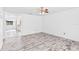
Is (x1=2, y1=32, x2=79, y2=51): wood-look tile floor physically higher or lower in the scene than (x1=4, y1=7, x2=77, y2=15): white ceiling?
lower

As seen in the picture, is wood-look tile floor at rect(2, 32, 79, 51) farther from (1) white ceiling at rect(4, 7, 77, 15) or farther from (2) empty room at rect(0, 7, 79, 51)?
(1) white ceiling at rect(4, 7, 77, 15)

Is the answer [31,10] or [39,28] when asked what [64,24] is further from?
[31,10]

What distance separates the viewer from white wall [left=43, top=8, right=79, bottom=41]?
1.37m

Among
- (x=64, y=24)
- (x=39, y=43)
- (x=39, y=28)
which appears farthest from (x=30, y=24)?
(x=64, y=24)

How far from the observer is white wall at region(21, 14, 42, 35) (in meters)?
1.37

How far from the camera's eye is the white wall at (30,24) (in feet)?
4.48

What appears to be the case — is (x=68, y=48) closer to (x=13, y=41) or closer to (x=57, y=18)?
(x=57, y=18)

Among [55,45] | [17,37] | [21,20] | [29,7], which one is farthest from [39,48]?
[29,7]

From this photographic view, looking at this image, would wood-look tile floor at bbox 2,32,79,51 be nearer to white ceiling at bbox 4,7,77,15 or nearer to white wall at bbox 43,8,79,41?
white wall at bbox 43,8,79,41

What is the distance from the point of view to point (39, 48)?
4.45 ft

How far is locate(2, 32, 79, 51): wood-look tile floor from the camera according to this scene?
135cm

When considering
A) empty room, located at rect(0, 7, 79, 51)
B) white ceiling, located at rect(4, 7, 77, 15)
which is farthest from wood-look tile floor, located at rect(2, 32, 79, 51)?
white ceiling, located at rect(4, 7, 77, 15)

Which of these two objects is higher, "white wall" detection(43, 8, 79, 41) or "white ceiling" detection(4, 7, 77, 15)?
"white ceiling" detection(4, 7, 77, 15)

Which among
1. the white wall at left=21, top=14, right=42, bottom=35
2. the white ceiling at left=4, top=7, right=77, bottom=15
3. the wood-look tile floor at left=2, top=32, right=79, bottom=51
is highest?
the white ceiling at left=4, top=7, right=77, bottom=15
